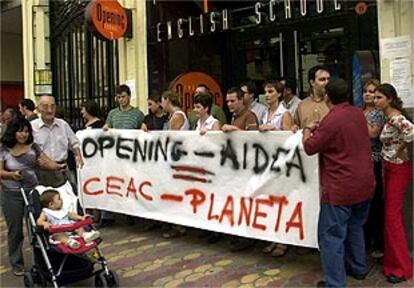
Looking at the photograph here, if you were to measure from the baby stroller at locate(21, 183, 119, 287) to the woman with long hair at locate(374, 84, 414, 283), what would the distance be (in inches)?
90.3

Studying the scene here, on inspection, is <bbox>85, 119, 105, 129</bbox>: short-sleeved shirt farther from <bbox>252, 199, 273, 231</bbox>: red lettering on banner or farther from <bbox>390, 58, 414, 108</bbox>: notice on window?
<bbox>390, 58, 414, 108</bbox>: notice on window

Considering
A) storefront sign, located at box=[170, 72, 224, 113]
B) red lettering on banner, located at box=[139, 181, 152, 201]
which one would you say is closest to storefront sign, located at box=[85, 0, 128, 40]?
storefront sign, located at box=[170, 72, 224, 113]

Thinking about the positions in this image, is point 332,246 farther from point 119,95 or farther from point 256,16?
point 256,16

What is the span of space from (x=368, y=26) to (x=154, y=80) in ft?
11.5

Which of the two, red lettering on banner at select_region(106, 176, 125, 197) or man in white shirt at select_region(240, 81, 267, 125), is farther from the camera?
red lettering on banner at select_region(106, 176, 125, 197)

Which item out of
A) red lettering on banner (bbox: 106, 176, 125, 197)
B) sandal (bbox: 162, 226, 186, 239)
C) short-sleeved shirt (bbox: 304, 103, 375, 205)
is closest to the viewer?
short-sleeved shirt (bbox: 304, 103, 375, 205)

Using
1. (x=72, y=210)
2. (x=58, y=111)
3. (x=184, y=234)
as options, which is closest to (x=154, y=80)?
(x=58, y=111)

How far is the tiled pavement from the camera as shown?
471 centimetres

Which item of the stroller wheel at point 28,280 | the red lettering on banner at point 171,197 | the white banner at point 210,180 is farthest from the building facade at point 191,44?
the stroller wheel at point 28,280

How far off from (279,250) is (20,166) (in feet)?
8.34

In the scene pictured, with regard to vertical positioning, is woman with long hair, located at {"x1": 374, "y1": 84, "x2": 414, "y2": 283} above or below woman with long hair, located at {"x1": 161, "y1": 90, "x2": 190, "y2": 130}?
below

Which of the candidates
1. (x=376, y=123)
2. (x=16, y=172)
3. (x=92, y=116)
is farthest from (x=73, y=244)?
(x=92, y=116)

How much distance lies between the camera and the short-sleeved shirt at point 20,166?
5.13 metres

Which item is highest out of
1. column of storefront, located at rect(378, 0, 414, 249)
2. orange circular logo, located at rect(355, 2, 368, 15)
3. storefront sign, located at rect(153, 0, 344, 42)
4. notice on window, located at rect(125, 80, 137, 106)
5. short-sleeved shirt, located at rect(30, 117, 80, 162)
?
storefront sign, located at rect(153, 0, 344, 42)
